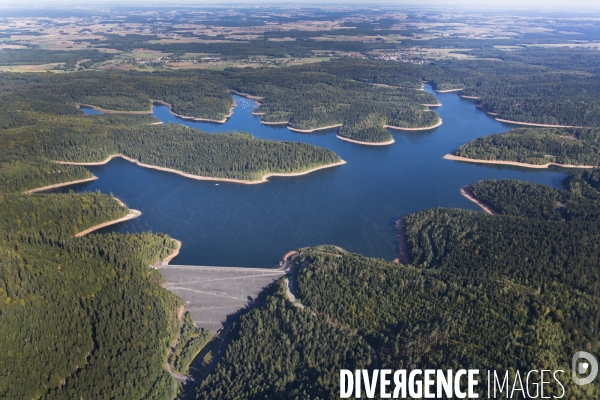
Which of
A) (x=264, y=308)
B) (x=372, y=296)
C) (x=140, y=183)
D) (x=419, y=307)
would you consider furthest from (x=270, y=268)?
(x=140, y=183)

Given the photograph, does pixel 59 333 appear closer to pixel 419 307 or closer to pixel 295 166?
pixel 419 307

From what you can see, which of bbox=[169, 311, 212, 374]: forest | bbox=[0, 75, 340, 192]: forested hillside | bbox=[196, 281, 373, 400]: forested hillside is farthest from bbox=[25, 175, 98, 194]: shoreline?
bbox=[196, 281, 373, 400]: forested hillside

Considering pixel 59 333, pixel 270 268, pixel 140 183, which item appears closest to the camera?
pixel 59 333

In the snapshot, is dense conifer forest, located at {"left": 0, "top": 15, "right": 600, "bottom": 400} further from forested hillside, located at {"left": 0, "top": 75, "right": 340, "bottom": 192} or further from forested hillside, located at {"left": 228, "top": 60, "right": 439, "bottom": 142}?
forested hillside, located at {"left": 228, "top": 60, "right": 439, "bottom": 142}

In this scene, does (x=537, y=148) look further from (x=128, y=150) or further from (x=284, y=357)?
(x=128, y=150)

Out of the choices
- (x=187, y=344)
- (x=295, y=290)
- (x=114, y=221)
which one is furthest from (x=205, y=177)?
(x=187, y=344)

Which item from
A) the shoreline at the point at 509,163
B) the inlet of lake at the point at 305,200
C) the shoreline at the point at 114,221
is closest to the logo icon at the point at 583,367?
the inlet of lake at the point at 305,200
